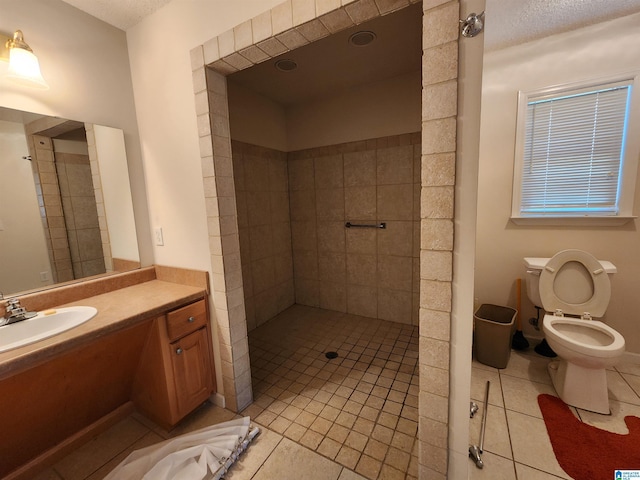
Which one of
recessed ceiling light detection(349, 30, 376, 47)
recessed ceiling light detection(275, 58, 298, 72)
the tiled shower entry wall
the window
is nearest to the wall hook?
the tiled shower entry wall

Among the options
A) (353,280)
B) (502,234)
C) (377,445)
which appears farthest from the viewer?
(353,280)

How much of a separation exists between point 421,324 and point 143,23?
7.57ft

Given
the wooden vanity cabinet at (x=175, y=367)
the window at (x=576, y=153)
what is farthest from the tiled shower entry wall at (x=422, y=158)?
the window at (x=576, y=153)

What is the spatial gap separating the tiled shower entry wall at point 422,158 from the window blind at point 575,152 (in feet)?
5.83

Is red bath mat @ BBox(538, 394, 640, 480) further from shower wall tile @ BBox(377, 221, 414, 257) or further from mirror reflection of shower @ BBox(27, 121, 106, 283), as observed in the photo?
mirror reflection of shower @ BBox(27, 121, 106, 283)

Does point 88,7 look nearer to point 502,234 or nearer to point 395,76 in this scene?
point 395,76

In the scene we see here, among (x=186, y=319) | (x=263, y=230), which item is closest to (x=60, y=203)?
(x=186, y=319)

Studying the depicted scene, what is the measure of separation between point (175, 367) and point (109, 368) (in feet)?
1.18

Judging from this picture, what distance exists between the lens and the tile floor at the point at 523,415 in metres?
1.27

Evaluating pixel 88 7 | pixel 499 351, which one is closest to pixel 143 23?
pixel 88 7

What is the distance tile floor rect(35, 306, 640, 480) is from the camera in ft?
4.22

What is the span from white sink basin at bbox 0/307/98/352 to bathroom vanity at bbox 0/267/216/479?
0.05 metres

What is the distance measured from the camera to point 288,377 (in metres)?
1.98

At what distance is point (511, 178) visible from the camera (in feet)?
7.08
